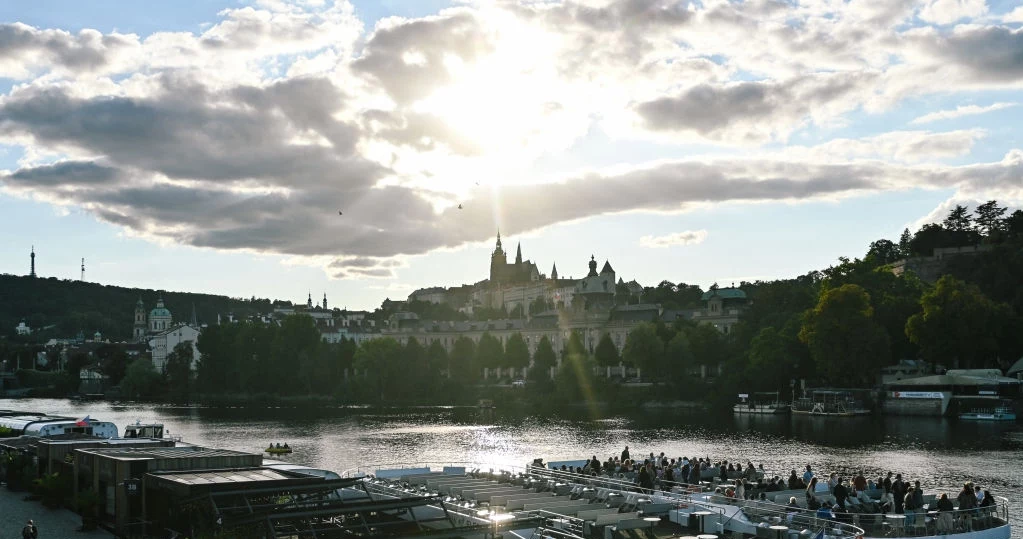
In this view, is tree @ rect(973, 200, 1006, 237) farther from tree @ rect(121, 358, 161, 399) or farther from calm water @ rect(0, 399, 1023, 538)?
tree @ rect(121, 358, 161, 399)

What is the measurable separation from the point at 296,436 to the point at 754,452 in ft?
134

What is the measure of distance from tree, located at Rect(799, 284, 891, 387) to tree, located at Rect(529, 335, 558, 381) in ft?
152

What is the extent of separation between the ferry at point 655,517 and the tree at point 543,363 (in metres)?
106

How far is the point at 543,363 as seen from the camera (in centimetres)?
14150

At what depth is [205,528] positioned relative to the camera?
23.5m

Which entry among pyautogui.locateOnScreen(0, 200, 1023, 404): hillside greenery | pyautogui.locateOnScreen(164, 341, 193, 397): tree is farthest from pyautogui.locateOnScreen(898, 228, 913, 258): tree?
pyautogui.locateOnScreen(164, 341, 193, 397): tree

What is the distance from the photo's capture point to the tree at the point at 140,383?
169 m

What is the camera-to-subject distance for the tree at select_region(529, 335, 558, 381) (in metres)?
139

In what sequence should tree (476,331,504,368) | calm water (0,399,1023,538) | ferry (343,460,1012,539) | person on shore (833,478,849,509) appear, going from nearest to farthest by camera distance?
ferry (343,460,1012,539), person on shore (833,478,849,509), calm water (0,399,1023,538), tree (476,331,504,368)

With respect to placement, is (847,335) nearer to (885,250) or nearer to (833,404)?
(833,404)

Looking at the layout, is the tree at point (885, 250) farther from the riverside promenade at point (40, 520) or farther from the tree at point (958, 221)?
the riverside promenade at point (40, 520)

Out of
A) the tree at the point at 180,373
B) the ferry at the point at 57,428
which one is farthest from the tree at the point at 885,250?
the ferry at the point at 57,428

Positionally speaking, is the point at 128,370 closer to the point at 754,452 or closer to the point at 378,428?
the point at 378,428

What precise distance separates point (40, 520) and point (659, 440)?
170 feet
